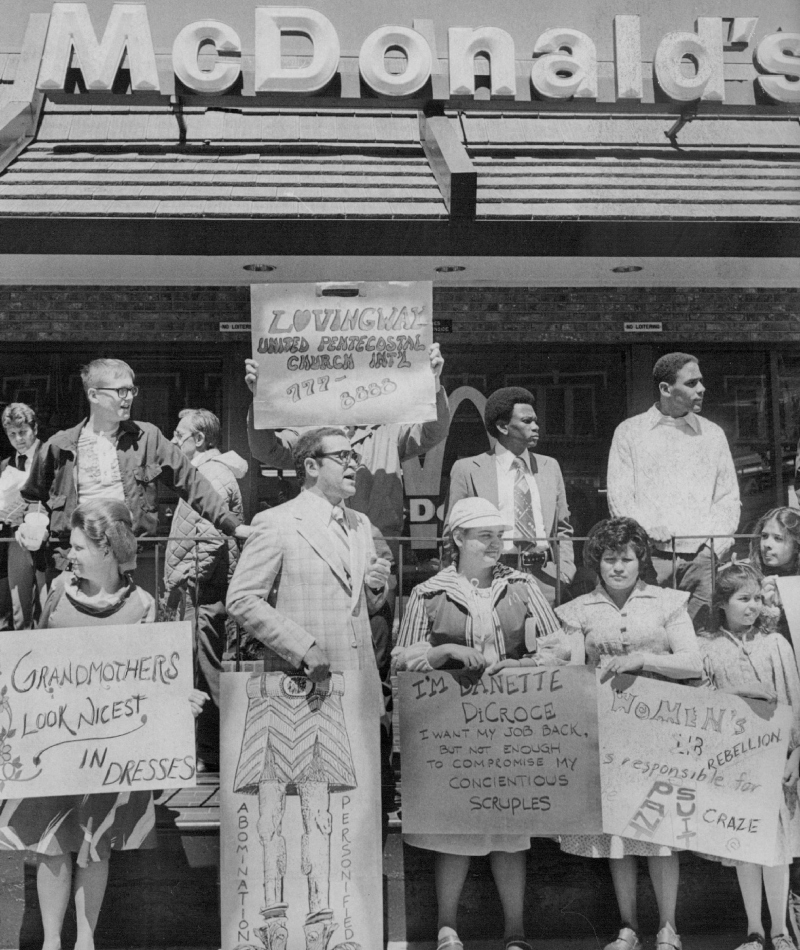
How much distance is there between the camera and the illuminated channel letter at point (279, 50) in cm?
599

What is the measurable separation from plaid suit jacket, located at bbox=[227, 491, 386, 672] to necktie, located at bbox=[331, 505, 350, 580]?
0.07ft

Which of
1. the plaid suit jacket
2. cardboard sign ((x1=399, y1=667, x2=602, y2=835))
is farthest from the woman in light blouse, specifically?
the plaid suit jacket

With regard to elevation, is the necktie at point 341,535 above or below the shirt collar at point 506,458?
below

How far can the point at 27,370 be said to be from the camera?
717 centimetres

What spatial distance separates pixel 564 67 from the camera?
6281 mm

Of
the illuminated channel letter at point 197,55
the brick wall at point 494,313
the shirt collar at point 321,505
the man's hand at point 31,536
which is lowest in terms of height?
the man's hand at point 31,536

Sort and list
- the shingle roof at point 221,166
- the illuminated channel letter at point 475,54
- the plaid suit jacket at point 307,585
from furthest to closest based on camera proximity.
→ the illuminated channel letter at point 475,54 → the shingle roof at point 221,166 → the plaid suit jacket at point 307,585

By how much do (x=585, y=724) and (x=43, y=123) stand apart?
463 cm

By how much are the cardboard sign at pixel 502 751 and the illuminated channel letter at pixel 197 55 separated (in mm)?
3560

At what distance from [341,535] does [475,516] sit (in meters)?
0.57

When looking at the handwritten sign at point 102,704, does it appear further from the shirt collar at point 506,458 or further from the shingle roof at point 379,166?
the shingle roof at point 379,166

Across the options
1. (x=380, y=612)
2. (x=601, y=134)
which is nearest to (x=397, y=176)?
(x=601, y=134)

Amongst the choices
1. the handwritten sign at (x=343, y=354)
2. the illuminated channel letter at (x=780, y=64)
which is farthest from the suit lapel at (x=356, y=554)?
the illuminated channel letter at (x=780, y=64)

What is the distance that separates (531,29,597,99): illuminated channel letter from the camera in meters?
6.25
